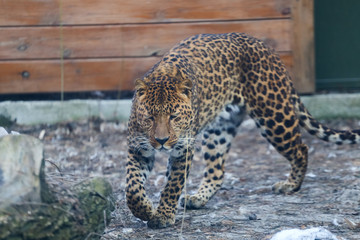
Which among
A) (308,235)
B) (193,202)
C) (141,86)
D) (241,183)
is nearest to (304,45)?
(241,183)

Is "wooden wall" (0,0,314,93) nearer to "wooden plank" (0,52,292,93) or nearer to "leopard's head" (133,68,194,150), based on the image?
"wooden plank" (0,52,292,93)

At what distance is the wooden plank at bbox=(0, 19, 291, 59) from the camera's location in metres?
7.22

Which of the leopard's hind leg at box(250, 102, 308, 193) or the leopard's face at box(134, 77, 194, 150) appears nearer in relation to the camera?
the leopard's face at box(134, 77, 194, 150)

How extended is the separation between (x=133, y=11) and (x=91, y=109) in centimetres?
123

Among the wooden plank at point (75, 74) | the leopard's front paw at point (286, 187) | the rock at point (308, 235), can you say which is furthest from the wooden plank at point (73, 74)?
the rock at point (308, 235)

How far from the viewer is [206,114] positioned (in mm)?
4973

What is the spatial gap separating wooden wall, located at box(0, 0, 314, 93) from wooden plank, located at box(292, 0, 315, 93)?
1cm

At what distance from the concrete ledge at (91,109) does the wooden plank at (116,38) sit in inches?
21.7

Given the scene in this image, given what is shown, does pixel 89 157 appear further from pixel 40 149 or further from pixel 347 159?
pixel 40 149

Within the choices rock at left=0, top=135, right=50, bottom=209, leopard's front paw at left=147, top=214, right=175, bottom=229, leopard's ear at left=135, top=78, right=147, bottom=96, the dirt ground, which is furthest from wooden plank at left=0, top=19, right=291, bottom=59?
rock at left=0, top=135, right=50, bottom=209

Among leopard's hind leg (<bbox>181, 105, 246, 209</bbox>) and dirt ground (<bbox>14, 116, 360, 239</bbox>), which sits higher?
leopard's hind leg (<bbox>181, 105, 246, 209</bbox>)

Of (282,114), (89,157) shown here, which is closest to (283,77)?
(282,114)

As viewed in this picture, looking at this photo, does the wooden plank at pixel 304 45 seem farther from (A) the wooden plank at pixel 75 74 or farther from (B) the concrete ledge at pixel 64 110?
(B) the concrete ledge at pixel 64 110

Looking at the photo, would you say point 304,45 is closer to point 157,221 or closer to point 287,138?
point 287,138
